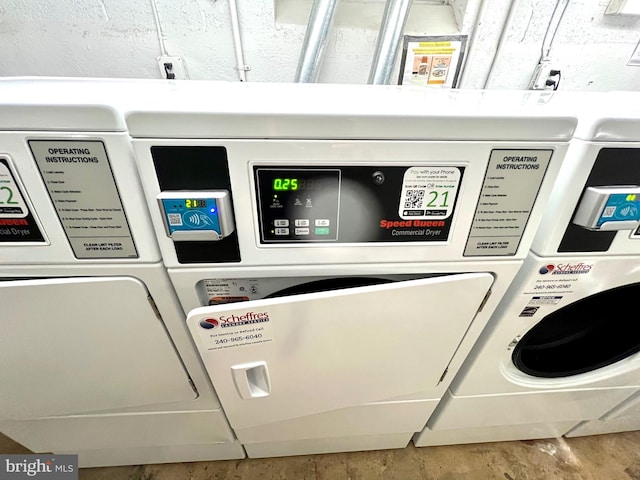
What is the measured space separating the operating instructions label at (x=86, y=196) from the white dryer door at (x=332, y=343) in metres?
0.17

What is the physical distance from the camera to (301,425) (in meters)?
0.87

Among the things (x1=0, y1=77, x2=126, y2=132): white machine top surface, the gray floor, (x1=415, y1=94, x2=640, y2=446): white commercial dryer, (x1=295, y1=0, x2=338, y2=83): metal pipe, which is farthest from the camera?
the gray floor

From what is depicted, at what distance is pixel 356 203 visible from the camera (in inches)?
17.7

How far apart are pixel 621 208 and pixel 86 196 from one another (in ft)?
2.67

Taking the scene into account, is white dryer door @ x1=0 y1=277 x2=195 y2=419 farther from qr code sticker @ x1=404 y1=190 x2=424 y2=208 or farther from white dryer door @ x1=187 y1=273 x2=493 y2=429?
qr code sticker @ x1=404 y1=190 x2=424 y2=208

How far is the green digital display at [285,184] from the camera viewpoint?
1.39 feet

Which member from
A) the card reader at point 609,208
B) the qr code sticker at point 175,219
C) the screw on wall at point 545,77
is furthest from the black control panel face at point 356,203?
the screw on wall at point 545,77

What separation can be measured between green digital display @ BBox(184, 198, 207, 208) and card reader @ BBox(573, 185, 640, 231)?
1.92ft

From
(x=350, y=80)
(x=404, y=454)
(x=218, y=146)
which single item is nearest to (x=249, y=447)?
(x=404, y=454)

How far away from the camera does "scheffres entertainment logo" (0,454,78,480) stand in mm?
833

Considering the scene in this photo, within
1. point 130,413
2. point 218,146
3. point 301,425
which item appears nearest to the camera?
point 218,146

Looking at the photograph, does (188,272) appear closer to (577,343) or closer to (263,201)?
(263,201)

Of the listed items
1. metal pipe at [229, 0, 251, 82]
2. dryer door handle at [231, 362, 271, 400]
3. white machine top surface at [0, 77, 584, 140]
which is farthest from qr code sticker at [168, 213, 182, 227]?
metal pipe at [229, 0, 251, 82]

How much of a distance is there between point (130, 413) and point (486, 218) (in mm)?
937
